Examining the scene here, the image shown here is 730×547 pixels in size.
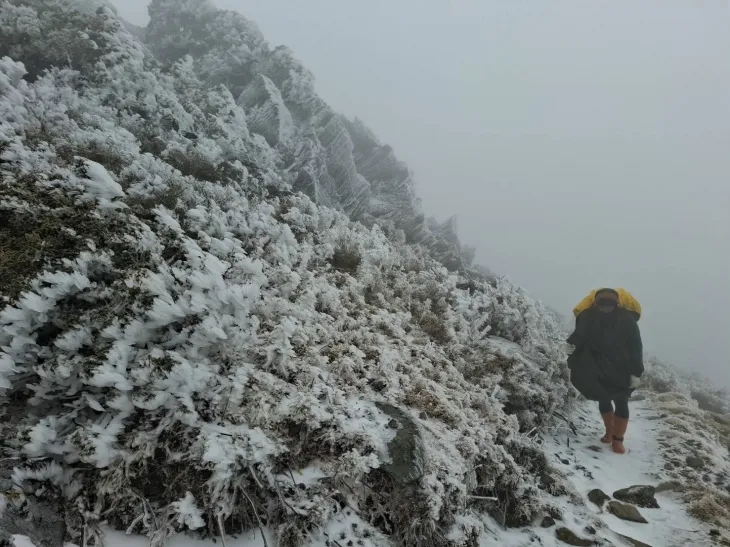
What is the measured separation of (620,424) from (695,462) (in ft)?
3.47

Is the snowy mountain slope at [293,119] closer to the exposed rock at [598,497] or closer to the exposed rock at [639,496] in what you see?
the exposed rock at [598,497]

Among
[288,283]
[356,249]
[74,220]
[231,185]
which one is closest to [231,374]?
[288,283]

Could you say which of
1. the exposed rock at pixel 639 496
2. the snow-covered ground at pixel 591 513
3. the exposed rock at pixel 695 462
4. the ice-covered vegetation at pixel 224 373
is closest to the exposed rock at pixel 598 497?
the snow-covered ground at pixel 591 513

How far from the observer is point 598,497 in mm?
4863

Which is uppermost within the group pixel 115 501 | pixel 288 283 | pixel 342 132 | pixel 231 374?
pixel 342 132

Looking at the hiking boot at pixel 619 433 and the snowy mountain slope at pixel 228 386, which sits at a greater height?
the hiking boot at pixel 619 433

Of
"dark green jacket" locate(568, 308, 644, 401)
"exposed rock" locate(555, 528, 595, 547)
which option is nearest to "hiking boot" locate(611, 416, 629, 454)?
"dark green jacket" locate(568, 308, 644, 401)

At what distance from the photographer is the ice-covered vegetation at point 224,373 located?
10.2 feet

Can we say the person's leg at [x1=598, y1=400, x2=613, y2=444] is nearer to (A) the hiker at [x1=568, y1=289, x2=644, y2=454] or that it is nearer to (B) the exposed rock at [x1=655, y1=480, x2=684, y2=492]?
(A) the hiker at [x1=568, y1=289, x2=644, y2=454]

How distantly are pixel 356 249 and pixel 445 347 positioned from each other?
10.7ft

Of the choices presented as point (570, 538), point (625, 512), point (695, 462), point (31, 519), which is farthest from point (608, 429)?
point (31, 519)

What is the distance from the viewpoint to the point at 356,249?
8.98 meters

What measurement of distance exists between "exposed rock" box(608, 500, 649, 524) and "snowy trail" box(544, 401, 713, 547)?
77 mm

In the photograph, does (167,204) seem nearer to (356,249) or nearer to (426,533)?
(356,249)
